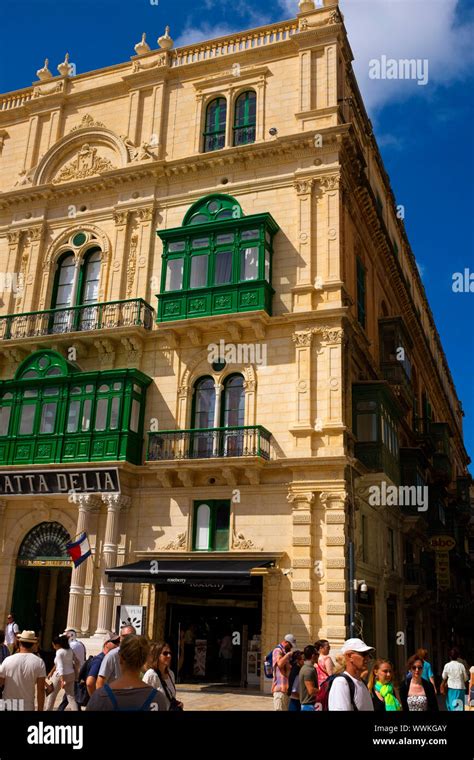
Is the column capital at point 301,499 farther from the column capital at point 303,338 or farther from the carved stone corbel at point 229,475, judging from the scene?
the column capital at point 303,338

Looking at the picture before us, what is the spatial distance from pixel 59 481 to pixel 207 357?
657 cm

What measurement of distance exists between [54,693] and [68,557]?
37.2 ft

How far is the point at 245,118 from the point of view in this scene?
27.5 m

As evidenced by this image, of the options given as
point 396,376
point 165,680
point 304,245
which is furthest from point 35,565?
point 165,680

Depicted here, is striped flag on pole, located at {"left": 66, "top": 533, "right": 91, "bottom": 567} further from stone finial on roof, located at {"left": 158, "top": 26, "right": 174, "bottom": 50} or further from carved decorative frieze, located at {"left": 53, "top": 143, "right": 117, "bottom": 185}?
stone finial on roof, located at {"left": 158, "top": 26, "right": 174, "bottom": 50}

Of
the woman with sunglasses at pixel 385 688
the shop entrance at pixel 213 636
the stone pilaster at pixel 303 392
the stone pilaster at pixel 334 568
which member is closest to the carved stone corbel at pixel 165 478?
the shop entrance at pixel 213 636

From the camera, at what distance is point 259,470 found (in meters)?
22.3

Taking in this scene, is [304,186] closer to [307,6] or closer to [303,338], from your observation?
[303,338]

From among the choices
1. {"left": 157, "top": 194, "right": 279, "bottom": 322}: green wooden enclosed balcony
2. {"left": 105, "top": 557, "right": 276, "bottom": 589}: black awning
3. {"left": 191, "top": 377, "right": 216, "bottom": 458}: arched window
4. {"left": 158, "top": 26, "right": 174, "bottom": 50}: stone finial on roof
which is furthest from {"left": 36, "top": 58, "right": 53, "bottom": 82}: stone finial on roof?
{"left": 105, "top": 557, "right": 276, "bottom": 589}: black awning

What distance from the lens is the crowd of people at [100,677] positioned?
17.0ft

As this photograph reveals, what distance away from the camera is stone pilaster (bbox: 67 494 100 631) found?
2233 centimetres

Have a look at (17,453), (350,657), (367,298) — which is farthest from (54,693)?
(367,298)

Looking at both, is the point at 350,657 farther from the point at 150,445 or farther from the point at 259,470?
the point at 150,445

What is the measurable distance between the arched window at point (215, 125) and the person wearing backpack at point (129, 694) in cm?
2461
